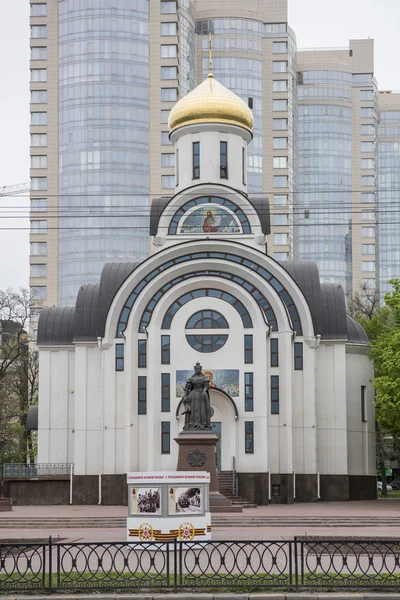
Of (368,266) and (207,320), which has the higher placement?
(368,266)

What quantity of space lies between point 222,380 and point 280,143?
57428mm

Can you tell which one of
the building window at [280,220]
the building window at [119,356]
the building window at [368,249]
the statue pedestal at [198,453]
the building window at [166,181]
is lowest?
the statue pedestal at [198,453]

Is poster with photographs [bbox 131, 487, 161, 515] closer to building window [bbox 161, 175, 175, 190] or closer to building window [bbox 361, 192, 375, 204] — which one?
building window [bbox 161, 175, 175, 190]

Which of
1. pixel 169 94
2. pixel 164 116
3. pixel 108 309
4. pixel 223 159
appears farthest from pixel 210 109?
pixel 169 94

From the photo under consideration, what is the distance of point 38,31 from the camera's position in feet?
285

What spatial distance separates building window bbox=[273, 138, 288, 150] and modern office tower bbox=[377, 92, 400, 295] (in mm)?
12987

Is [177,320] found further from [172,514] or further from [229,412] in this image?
[172,514]

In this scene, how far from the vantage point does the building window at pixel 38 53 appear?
86.9 m

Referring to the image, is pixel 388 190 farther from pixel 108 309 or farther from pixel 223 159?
pixel 108 309

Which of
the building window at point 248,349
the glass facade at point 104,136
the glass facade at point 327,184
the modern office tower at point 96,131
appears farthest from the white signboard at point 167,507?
the glass facade at point 327,184

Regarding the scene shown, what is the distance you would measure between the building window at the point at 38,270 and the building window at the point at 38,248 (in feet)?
3.46

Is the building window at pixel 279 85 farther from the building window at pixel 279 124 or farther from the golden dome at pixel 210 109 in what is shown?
the golden dome at pixel 210 109

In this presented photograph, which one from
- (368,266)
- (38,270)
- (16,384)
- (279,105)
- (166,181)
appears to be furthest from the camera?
(368,266)

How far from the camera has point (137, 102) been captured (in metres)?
85.6
